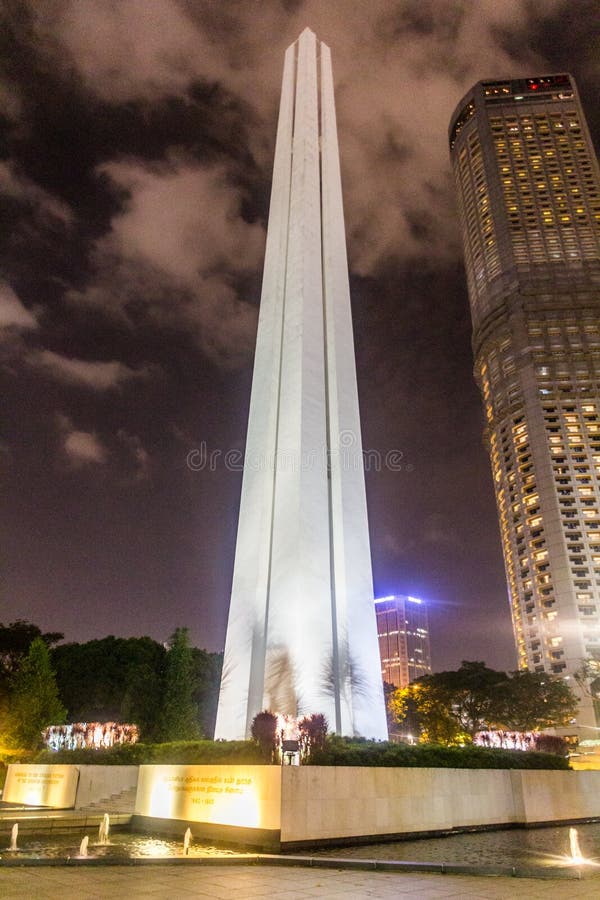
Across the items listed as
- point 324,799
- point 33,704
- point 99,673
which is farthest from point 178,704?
point 99,673

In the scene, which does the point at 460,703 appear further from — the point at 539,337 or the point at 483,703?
the point at 539,337

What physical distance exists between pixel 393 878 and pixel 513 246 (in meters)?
125

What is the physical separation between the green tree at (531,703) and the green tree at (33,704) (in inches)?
1396

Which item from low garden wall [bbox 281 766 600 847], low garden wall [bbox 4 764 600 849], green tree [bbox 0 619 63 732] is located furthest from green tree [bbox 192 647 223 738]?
low garden wall [bbox 281 766 600 847]

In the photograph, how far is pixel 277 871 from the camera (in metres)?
9.78

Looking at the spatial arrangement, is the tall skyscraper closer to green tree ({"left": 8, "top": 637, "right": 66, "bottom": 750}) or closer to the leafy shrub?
green tree ({"left": 8, "top": 637, "right": 66, "bottom": 750})

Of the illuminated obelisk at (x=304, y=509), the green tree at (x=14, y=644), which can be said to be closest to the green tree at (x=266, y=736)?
the illuminated obelisk at (x=304, y=509)

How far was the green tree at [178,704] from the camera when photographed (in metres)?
27.8

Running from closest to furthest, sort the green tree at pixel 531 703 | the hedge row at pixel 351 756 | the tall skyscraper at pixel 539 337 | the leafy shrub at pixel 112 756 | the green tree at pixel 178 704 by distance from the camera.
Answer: the hedge row at pixel 351 756 → the leafy shrub at pixel 112 756 → the green tree at pixel 178 704 → the green tree at pixel 531 703 → the tall skyscraper at pixel 539 337

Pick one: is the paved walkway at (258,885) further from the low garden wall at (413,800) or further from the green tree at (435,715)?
the green tree at (435,715)

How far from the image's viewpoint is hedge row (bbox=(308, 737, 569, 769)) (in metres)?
14.7

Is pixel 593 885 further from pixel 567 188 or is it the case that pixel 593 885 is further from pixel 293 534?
pixel 567 188

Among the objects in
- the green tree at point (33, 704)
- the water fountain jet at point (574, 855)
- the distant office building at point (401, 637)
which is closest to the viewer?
the water fountain jet at point (574, 855)

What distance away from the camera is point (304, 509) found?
80.5 ft
